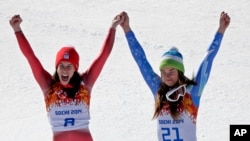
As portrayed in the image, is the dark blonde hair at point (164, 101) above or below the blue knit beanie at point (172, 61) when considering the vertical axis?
below

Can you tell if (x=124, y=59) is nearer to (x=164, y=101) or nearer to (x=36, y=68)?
(x=36, y=68)

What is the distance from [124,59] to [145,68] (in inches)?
255

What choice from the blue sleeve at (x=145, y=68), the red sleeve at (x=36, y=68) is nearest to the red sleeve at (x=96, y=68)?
the blue sleeve at (x=145, y=68)

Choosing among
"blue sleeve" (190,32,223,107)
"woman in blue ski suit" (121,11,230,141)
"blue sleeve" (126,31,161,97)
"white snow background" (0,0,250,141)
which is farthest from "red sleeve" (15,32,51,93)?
"white snow background" (0,0,250,141)

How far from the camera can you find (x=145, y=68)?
197 inches

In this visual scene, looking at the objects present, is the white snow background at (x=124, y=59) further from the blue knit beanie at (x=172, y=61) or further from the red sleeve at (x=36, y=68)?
the blue knit beanie at (x=172, y=61)

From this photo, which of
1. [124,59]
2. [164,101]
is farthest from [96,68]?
[124,59]

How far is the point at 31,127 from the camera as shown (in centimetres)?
854

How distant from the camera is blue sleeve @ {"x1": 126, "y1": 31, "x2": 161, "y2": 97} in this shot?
4.94m

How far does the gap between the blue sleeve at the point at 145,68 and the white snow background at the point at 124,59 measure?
3.09 meters

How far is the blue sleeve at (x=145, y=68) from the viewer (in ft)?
16.2

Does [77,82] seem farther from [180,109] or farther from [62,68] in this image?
[180,109]

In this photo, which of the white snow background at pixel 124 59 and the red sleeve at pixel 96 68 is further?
the white snow background at pixel 124 59

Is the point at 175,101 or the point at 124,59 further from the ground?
the point at 124,59
